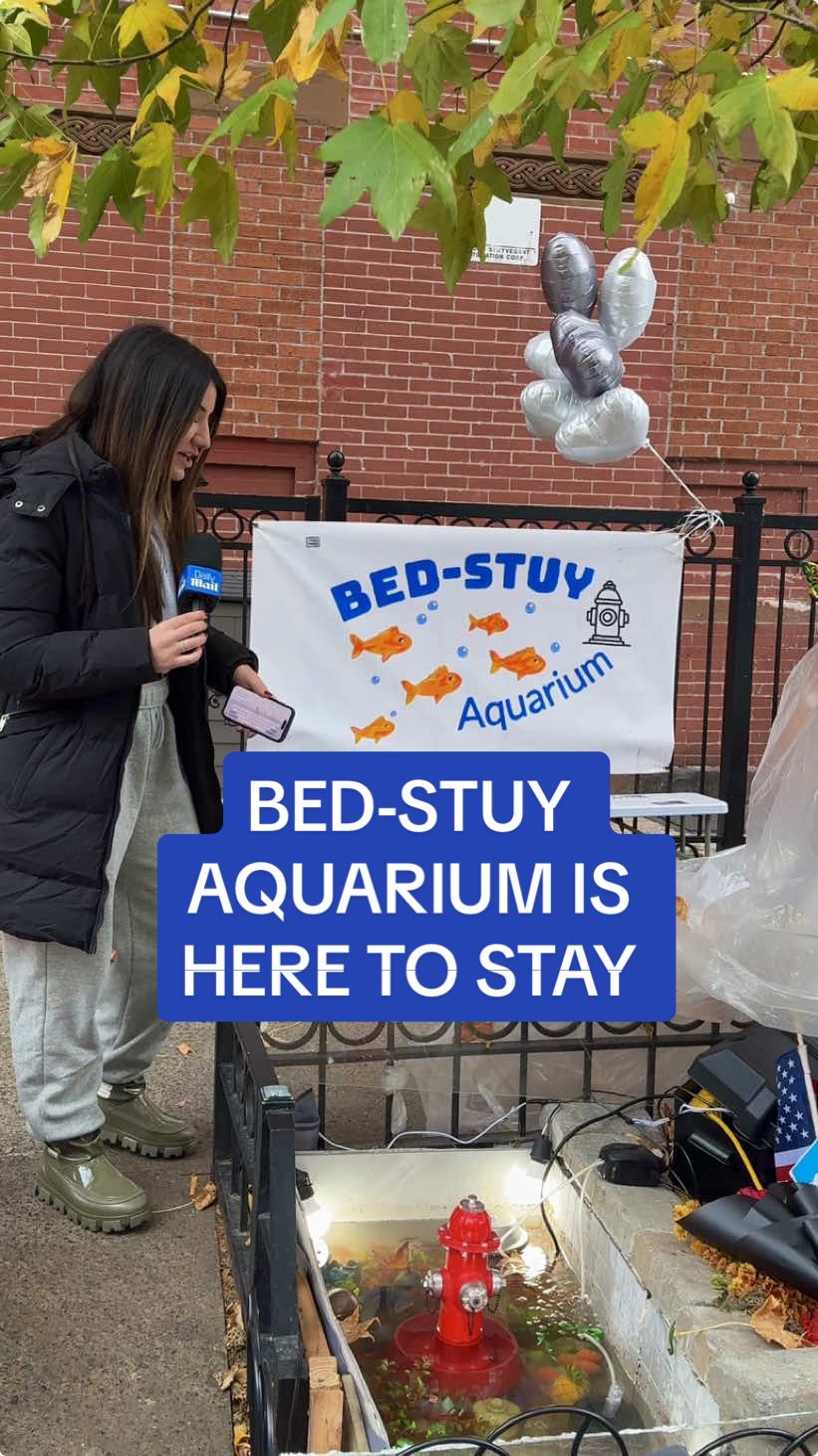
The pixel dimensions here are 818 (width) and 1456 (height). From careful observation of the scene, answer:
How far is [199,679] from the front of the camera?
9.71ft

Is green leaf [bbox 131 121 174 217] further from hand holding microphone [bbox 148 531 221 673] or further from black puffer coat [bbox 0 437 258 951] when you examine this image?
hand holding microphone [bbox 148 531 221 673]

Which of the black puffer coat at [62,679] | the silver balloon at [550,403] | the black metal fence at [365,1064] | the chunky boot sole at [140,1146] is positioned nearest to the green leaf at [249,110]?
the black puffer coat at [62,679]

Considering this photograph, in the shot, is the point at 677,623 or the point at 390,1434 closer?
the point at 390,1434

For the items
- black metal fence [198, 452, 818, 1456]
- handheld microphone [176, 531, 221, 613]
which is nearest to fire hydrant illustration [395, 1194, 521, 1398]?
black metal fence [198, 452, 818, 1456]

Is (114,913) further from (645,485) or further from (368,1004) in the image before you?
(645,485)

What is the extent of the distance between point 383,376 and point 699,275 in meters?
2.11

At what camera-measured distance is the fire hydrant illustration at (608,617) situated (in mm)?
3869

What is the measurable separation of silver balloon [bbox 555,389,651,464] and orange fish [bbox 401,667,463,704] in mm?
1206

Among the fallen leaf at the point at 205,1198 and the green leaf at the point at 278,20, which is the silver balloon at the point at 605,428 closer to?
the green leaf at the point at 278,20

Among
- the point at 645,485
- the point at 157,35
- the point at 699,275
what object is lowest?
the point at 645,485

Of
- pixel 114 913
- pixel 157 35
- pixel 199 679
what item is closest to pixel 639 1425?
pixel 114 913

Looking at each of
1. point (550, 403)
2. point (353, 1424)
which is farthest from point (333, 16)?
point (550, 403)

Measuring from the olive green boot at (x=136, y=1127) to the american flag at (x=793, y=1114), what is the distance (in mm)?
1569

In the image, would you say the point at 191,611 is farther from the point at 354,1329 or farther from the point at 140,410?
the point at 354,1329
